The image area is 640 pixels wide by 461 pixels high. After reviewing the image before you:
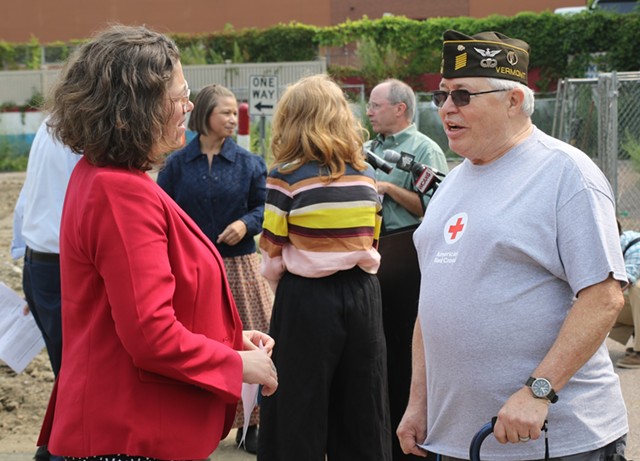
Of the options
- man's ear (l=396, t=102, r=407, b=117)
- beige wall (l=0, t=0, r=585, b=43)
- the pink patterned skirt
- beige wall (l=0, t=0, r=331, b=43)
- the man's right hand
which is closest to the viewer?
the man's right hand

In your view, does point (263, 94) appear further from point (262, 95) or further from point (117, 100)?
point (117, 100)

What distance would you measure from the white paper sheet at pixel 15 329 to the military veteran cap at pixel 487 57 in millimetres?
3302

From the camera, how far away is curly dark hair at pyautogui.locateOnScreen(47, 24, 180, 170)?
2469 mm

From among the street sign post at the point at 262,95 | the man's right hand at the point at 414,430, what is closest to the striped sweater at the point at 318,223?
the man's right hand at the point at 414,430

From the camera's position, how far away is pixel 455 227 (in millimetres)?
2898

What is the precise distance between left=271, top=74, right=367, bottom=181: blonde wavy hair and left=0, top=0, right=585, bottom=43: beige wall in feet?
147

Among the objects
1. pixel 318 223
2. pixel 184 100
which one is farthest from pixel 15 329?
pixel 184 100

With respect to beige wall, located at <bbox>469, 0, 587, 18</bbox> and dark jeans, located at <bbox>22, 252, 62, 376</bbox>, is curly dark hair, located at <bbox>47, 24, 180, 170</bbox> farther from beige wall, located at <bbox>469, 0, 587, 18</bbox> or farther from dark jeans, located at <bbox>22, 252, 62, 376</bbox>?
beige wall, located at <bbox>469, 0, 587, 18</bbox>

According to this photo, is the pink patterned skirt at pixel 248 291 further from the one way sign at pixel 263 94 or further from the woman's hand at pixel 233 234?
the one way sign at pixel 263 94

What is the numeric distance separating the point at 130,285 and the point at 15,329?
327cm

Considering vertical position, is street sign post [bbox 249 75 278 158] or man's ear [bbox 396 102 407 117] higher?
man's ear [bbox 396 102 407 117]

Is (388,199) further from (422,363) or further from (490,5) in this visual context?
(490,5)

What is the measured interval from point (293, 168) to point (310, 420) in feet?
4.00

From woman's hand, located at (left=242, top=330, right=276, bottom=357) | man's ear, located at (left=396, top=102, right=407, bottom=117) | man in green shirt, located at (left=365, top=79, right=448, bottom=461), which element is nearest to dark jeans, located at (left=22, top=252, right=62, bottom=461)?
man in green shirt, located at (left=365, top=79, right=448, bottom=461)
